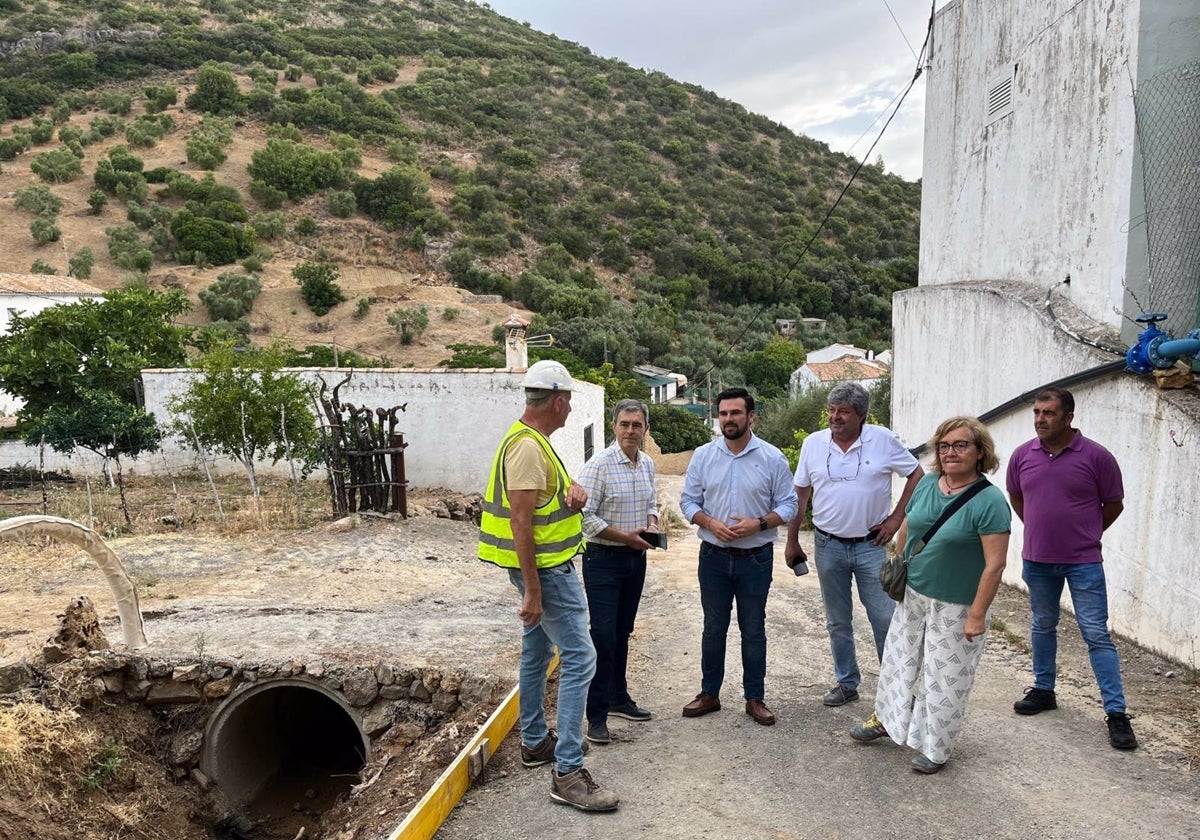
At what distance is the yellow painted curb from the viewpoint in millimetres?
3178

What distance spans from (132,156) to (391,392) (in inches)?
1513

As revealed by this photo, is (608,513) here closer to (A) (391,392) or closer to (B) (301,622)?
(B) (301,622)

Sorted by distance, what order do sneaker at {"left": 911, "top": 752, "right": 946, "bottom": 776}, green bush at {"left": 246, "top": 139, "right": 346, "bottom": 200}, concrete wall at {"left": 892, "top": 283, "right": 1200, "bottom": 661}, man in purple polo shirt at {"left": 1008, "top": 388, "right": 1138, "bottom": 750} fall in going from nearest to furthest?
1. sneaker at {"left": 911, "top": 752, "right": 946, "bottom": 776}
2. man in purple polo shirt at {"left": 1008, "top": 388, "right": 1138, "bottom": 750}
3. concrete wall at {"left": 892, "top": 283, "right": 1200, "bottom": 661}
4. green bush at {"left": 246, "top": 139, "right": 346, "bottom": 200}

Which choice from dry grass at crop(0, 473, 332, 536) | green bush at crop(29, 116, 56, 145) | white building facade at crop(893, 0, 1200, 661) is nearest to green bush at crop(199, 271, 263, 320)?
dry grass at crop(0, 473, 332, 536)

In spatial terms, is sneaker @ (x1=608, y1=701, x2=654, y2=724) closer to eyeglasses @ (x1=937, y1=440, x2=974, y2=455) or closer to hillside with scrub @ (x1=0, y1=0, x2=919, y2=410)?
eyeglasses @ (x1=937, y1=440, x2=974, y2=455)

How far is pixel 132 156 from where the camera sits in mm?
44469

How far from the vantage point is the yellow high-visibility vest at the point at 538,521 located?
3367mm

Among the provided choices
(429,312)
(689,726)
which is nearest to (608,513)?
(689,726)

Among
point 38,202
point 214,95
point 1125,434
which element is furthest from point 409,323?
point 214,95

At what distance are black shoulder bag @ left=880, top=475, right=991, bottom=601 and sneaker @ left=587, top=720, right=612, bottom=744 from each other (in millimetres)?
1512

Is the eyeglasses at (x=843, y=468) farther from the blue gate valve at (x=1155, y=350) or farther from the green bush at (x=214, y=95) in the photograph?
the green bush at (x=214, y=95)

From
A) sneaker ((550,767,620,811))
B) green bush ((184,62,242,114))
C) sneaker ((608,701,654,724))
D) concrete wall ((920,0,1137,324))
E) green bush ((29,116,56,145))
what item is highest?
green bush ((184,62,242,114))

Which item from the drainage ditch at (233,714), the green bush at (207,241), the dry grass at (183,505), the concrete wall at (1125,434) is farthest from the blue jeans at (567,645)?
the green bush at (207,241)

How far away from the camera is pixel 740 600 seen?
13.5ft
